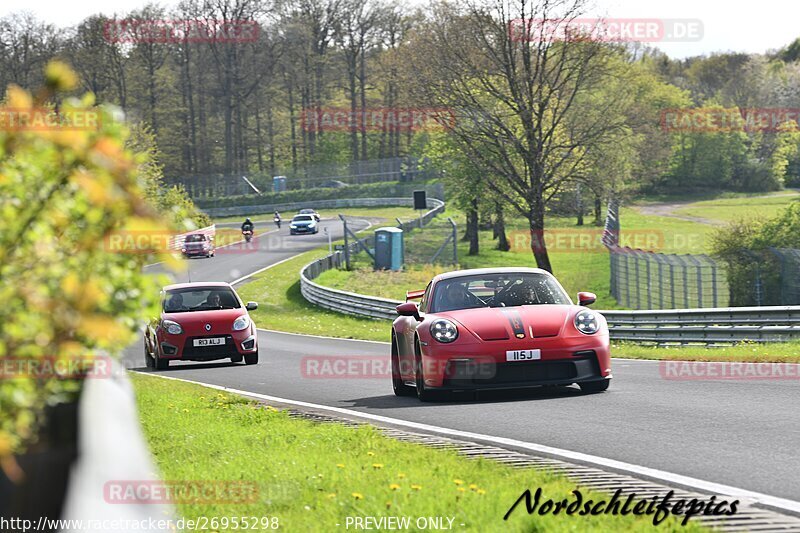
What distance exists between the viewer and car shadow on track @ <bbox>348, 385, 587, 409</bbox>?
12641 millimetres

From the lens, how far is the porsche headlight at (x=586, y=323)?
40.8 feet

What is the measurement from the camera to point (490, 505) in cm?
615

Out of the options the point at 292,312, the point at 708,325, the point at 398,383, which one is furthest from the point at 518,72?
the point at 398,383

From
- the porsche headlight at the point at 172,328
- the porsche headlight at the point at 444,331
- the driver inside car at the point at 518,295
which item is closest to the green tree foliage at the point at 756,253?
the porsche headlight at the point at 172,328

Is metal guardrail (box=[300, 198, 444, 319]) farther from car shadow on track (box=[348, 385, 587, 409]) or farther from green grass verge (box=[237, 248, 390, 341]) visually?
car shadow on track (box=[348, 385, 587, 409])

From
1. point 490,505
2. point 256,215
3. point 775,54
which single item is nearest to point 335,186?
point 256,215

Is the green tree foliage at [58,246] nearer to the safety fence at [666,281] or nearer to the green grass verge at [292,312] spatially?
the safety fence at [666,281]

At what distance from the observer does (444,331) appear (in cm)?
1246

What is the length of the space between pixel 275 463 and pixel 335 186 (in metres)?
96.9

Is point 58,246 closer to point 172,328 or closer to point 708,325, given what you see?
point 172,328

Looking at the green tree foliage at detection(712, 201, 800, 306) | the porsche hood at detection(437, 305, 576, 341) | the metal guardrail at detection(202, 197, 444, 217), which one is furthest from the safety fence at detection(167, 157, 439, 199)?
the porsche hood at detection(437, 305, 576, 341)

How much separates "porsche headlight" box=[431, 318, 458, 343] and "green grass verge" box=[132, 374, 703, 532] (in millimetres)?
1865

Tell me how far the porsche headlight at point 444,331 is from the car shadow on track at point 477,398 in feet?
2.38

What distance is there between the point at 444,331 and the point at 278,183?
91.6 metres
